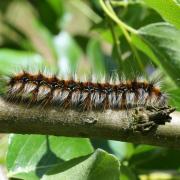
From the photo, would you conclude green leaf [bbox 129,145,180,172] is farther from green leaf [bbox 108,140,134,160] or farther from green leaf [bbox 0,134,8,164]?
green leaf [bbox 0,134,8,164]

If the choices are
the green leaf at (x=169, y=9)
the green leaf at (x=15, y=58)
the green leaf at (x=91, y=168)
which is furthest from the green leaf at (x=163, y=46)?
the green leaf at (x=15, y=58)

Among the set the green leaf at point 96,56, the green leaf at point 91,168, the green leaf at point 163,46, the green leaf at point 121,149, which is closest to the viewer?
the green leaf at point 91,168

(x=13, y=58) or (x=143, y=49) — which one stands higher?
(x=13, y=58)

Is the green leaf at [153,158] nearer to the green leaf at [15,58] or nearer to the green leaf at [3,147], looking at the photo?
the green leaf at [3,147]

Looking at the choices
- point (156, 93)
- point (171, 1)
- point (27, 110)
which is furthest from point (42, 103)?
point (171, 1)

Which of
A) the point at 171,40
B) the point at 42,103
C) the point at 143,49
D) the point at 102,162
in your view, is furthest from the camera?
the point at 143,49

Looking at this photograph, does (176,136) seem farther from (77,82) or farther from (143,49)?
(143,49)
